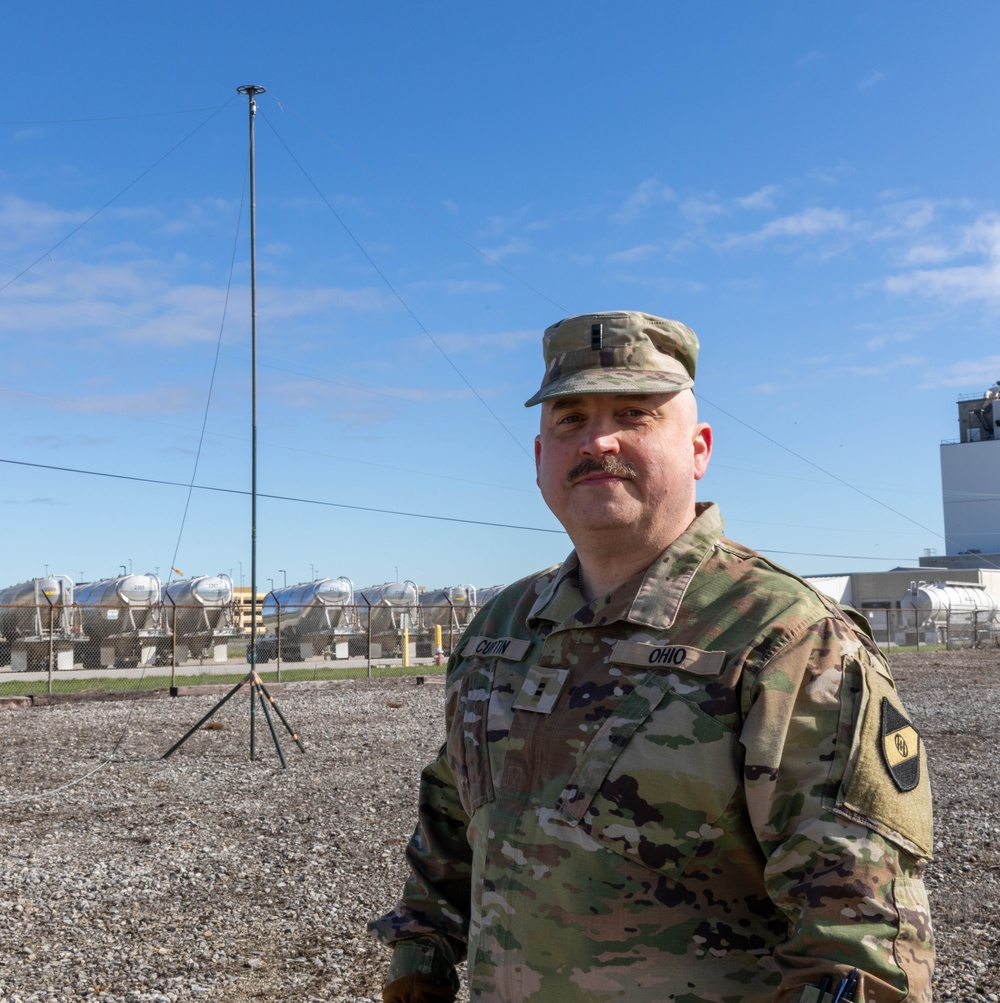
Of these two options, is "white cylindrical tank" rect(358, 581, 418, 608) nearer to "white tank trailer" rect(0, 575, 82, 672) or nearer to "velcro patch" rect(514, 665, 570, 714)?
"white tank trailer" rect(0, 575, 82, 672)

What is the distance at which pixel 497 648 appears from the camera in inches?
102

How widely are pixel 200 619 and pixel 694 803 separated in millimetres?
36599

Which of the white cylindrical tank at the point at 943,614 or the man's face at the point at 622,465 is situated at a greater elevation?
the man's face at the point at 622,465

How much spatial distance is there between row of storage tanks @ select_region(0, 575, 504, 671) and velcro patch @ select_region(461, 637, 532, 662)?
2856 centimetres

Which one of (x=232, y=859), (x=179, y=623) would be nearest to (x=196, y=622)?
(x=179, y=623)

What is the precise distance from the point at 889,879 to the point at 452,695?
120 cm

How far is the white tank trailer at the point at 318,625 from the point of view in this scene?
40.0 metres

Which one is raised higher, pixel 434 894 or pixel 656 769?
pixel 656 769

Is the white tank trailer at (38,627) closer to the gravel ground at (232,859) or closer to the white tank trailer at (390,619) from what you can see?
the white tank trailer at (390,619)

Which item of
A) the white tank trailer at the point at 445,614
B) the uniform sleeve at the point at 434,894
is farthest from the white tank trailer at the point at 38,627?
the uniform sleeve at the point at 434,894

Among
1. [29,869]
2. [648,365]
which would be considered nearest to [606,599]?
[648,365]

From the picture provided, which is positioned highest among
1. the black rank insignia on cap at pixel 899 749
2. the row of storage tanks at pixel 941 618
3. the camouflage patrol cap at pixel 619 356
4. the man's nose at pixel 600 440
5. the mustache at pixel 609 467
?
the camouflage patrol cap at pixel 619 356

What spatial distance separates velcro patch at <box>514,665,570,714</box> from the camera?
2.33 meters

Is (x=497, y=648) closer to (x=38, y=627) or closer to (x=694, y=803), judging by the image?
(x=694, y=803)
